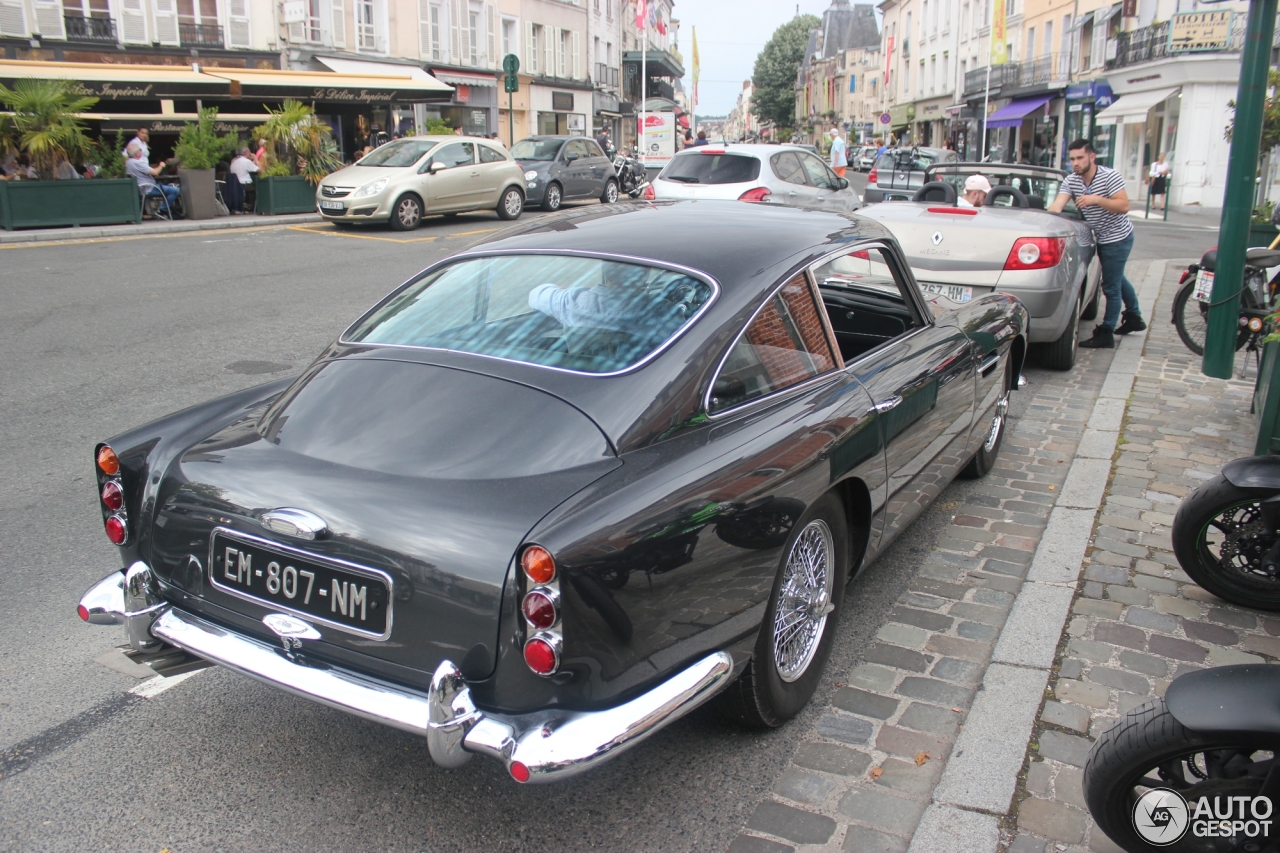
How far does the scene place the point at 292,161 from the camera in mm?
20344

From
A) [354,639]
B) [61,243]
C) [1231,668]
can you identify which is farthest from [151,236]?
[1231,668]

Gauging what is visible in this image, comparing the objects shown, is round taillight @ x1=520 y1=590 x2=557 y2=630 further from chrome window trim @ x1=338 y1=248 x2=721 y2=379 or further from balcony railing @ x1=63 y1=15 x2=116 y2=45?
balcony railing @ x1=63 y1=15 x2=116 y2=45

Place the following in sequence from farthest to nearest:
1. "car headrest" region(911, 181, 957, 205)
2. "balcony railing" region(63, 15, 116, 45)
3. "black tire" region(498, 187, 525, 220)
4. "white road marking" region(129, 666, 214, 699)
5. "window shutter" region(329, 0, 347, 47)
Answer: "window shutter" region(329, 0, 347, 47) < "balcony railing" region(63, 15, 116, 45) < "black tire" region(498, 187, 525, 220) < "car headrest" region(911, 181, 957, 205) < "white road marking" region(129, 666, 214, 699)

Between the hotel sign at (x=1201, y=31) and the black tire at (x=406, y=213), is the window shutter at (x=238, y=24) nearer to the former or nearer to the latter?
the black tire at (x=406, y=213)

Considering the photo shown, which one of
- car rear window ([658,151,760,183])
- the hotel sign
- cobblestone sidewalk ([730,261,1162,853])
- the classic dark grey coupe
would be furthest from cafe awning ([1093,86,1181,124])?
the classic dark grey coupe

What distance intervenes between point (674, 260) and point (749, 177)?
33.0 feet

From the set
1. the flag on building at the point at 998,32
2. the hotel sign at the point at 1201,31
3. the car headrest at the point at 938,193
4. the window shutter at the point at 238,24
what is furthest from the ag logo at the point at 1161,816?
the flag on building at the point at 998,32

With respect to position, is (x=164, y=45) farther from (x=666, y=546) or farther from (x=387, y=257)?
(x=666, y=546)

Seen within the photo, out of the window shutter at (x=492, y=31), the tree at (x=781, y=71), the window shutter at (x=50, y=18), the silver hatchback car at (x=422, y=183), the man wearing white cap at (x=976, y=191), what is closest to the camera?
the man wearing white cap at (x=976, y=191)

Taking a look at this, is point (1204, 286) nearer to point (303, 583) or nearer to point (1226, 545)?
point (1226, 545)

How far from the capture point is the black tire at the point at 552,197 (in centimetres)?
2142

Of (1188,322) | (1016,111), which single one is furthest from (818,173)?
(1016,111)

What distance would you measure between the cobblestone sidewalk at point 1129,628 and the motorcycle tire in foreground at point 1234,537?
107 millimetres

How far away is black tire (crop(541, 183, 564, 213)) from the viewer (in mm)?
21422
